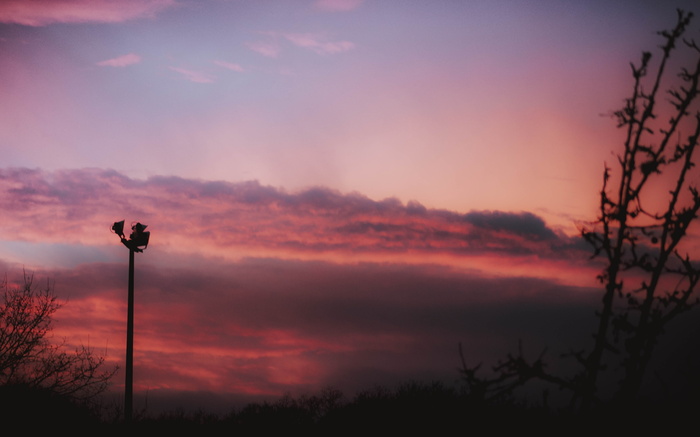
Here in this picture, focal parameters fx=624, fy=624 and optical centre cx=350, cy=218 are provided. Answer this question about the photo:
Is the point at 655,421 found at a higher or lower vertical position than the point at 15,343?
higher

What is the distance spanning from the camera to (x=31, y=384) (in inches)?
894

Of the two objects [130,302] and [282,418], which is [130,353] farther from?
[282,418]

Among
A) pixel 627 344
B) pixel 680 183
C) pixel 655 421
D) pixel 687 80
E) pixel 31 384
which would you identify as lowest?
pixel 31 384

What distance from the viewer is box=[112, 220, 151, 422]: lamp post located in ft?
58.4

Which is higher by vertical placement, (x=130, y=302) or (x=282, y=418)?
(x=130, y=302)

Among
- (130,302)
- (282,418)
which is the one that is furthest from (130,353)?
(282,418)

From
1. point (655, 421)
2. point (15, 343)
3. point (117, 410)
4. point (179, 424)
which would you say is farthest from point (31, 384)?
point (655, 421)

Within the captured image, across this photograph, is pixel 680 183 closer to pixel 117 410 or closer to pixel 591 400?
pixel 591 400

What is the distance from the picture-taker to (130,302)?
1855 centimetres

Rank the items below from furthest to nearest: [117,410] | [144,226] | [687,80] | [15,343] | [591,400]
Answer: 1. [117,410]
2. [15,343]
3. [144,226]
4. [687,80]
5. [591,400]

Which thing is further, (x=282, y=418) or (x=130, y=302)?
(x=282, y=418)

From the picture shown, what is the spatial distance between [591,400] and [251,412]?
34751mm

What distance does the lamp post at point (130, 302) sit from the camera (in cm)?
1780

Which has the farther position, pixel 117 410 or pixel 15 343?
pixel 117 410
